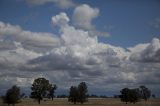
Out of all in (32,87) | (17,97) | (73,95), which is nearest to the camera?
(17,97)

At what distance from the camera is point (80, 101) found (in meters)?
134

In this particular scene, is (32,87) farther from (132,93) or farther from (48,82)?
(132,93)

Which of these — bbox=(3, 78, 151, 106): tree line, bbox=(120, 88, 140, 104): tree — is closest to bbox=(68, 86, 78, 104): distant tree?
bbox=(3, 78, 151, 106): tree line

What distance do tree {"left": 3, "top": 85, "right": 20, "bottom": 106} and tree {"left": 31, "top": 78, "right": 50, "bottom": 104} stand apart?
76.0 feet

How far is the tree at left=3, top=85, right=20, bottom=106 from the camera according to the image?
10075cm

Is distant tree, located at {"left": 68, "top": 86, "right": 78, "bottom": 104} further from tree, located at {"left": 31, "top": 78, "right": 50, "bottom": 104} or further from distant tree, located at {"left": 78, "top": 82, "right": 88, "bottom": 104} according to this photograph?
tree, located at {"left": 31, "top": 78, "right": 50, "bottom": 104}

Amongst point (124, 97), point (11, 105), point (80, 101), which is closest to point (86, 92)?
point (80, 101)

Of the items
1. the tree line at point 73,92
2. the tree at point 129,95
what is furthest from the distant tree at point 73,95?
the tree at point 129,95

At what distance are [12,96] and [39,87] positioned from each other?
83.0 feet

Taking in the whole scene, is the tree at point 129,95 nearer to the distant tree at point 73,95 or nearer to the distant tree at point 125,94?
the distant tree at point 125,94

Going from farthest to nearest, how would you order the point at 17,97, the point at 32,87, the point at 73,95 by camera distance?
1. the point at 73,95
2. the point at 32,87
3. the point at 17,97

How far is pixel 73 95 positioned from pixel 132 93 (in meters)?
24.2

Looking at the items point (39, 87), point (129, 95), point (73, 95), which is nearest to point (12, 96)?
point (39, 87)

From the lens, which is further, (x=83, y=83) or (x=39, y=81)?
(x=83, y=83)
